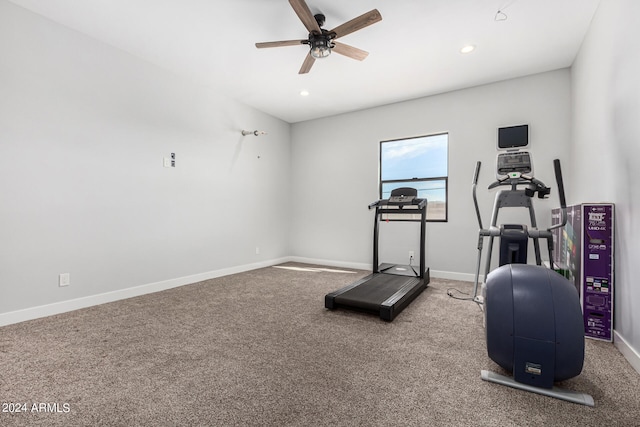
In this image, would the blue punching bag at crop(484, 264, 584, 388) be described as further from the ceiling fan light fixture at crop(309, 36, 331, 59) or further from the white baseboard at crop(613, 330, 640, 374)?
the ceiling fan light fixture at crop(309, 36, 331, 59)

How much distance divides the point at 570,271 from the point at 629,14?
2061mm

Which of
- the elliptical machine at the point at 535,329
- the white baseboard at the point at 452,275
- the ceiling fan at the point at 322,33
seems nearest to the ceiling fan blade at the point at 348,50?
the ceiling fan at the point at 322,33

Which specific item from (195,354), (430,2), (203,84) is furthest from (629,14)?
(203,84)

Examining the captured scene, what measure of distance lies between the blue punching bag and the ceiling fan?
224cm

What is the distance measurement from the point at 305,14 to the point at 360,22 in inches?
18.9

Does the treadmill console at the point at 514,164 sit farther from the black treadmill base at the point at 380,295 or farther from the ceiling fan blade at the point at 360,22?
the ceiling fan blade at the point at 360,22

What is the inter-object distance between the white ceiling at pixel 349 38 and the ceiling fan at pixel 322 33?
0.21 meters

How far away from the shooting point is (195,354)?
2023 millimetres

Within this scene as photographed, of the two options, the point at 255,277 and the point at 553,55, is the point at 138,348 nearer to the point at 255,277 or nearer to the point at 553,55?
the point at 255,277

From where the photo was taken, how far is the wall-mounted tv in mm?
3904

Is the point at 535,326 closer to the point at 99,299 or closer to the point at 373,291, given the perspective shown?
the point at 373,291

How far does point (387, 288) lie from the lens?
3291 mm

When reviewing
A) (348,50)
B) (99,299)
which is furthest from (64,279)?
(348,50)

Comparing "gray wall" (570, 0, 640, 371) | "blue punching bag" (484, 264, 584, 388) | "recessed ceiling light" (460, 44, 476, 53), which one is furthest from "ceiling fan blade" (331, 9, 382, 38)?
"blue punching bag" (484, 264, 584, 388)
